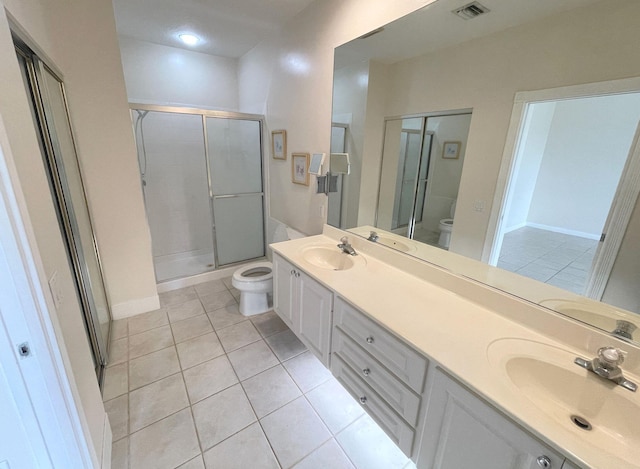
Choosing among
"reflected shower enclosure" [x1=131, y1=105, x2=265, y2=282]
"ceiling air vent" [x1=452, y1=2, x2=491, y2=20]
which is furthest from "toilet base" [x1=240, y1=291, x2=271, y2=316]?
"ceiling air vent" [x1=452, y1=2, x2=491, y2=20]

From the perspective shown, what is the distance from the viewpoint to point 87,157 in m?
2.02

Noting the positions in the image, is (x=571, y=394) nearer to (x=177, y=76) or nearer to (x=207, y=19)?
(x=207, y=19)

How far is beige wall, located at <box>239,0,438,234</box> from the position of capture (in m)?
1.79

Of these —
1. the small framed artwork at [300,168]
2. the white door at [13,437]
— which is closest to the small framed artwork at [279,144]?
the small framed artwork at [300,168]

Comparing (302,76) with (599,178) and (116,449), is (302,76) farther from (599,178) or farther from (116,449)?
(116,449)

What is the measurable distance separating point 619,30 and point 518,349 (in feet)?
3.69

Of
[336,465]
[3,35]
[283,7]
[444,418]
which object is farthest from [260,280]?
[283,7]

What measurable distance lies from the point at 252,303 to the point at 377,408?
5.16ft

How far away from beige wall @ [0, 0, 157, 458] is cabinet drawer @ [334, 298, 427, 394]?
1126 millimetres

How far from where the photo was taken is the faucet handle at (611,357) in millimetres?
830

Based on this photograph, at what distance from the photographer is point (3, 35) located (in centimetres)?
92

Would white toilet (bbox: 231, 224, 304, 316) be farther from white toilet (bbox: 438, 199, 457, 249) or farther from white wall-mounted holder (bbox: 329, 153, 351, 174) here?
white toilet (bbox: 438, 199, 457, 249)

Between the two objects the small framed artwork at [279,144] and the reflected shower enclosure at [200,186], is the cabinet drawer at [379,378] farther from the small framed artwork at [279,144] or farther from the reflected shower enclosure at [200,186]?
the reflected shower enclosure at [200,186]

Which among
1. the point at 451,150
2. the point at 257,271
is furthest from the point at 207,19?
the point at 451,150
